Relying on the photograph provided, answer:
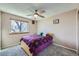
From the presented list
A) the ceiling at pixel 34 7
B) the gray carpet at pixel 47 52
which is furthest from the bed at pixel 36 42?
the ceiling at pixel 34 7

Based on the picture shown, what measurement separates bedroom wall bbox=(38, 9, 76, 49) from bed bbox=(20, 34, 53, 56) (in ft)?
0.46

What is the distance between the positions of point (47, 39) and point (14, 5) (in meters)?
0.96

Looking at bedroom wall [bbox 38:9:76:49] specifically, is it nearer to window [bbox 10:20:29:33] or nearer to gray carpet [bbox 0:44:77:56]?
gray carpet [bbox 0:44:77:56]

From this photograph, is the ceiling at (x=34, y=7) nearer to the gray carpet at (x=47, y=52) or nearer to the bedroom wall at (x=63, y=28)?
the bedroom wall at (x=63, y=28)

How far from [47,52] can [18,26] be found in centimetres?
80

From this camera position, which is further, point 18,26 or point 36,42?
point 36,42

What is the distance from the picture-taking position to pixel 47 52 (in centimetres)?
143

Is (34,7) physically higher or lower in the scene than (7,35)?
higher

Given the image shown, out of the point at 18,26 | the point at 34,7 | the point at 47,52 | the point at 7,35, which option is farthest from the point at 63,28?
the point at 7,35

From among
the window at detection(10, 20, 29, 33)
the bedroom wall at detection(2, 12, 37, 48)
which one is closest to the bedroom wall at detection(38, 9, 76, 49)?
the window at detection(10, 20, 29, 33)

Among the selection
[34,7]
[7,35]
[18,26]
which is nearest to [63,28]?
[34,7]

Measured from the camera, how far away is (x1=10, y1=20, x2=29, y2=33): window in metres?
1.39

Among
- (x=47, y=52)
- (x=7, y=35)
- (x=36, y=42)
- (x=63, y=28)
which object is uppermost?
(x=63, y=28)

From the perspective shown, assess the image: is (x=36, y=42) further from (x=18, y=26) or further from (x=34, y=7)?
(x=34, y=7)
